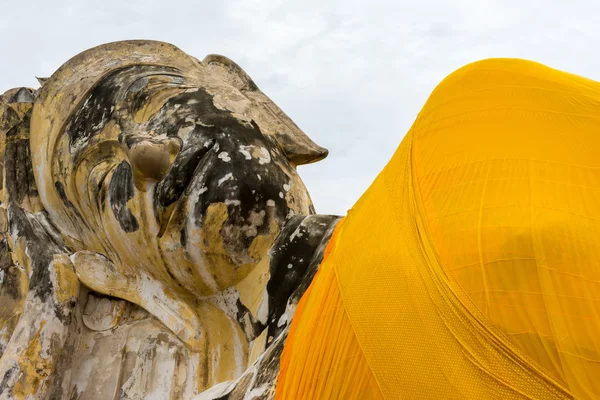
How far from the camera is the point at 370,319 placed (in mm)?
1554

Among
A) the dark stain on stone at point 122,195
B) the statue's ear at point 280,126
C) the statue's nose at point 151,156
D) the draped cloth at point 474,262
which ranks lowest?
the draped cloth at point 474,262

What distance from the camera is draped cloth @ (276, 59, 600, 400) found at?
55.5 inches

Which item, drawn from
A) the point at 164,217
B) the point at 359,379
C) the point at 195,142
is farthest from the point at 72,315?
the point at 359,379

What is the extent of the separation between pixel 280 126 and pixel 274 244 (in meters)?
0.62

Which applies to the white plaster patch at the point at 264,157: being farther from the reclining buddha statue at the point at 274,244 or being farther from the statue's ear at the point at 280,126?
the statue's ear at the point at 280,126

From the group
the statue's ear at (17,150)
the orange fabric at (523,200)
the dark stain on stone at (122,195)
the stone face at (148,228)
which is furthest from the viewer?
the statue's ear at (17,150)

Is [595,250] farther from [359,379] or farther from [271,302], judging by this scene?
[271,302]

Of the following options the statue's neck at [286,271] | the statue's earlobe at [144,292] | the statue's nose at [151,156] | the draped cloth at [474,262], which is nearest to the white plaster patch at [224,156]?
the statue's nose at [151,156]

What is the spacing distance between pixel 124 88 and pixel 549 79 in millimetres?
1822

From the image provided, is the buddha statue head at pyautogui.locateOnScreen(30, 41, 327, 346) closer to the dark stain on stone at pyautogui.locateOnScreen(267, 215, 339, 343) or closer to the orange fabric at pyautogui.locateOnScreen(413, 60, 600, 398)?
the dark stain on stone at pyautogui.locateOnScreen(267, 215, 339, 343)

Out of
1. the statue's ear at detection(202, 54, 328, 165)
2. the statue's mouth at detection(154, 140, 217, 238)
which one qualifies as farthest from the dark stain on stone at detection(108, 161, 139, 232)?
the statue's ear at detection(202, 54, 328, 165)

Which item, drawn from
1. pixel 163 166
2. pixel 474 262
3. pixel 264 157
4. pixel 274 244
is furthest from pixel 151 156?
pixel 474 262

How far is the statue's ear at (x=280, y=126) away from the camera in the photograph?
292 cm

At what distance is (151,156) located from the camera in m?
2.67
